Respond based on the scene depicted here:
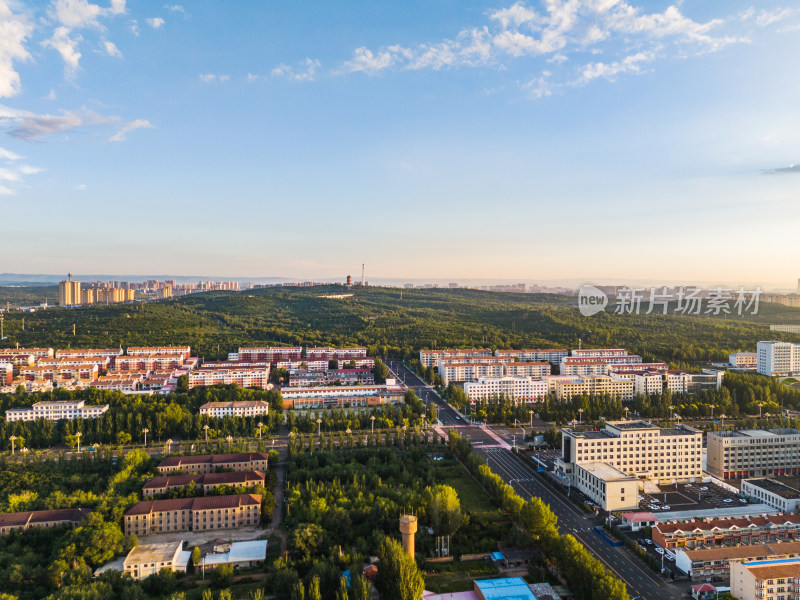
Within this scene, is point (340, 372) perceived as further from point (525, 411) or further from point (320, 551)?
point (320, 551)

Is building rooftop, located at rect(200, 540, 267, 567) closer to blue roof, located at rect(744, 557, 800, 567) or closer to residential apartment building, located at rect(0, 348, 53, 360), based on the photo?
blue roof, located at rect(744, 557, 800, 567)

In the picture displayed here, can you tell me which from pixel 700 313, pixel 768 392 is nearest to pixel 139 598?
pixel 768 392

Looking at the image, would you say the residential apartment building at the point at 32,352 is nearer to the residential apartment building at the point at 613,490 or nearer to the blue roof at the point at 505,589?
the blue roof at the point at 505,589

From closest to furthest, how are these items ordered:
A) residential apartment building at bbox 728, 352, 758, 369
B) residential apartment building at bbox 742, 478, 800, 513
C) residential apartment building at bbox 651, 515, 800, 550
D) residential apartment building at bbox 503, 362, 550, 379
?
residential apartment building at bbox 651, 515, 800, 550, residential apartment building at bbox 742, 478, 800, 513, residential apartment building at bbox 503, 362, 550, 379, residential apartment building at bbox 728, 352, 758, 369

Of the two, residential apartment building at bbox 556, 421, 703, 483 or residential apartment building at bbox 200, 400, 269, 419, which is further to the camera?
residential apartment building at bbox 200, 400, 269, 419

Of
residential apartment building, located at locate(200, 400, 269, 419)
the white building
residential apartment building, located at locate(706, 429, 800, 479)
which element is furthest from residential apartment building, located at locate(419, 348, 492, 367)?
residential apartment building, located at locate(706, 429, 800, 479)

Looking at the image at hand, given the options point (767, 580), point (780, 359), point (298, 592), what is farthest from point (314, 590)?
point (780, 359)
